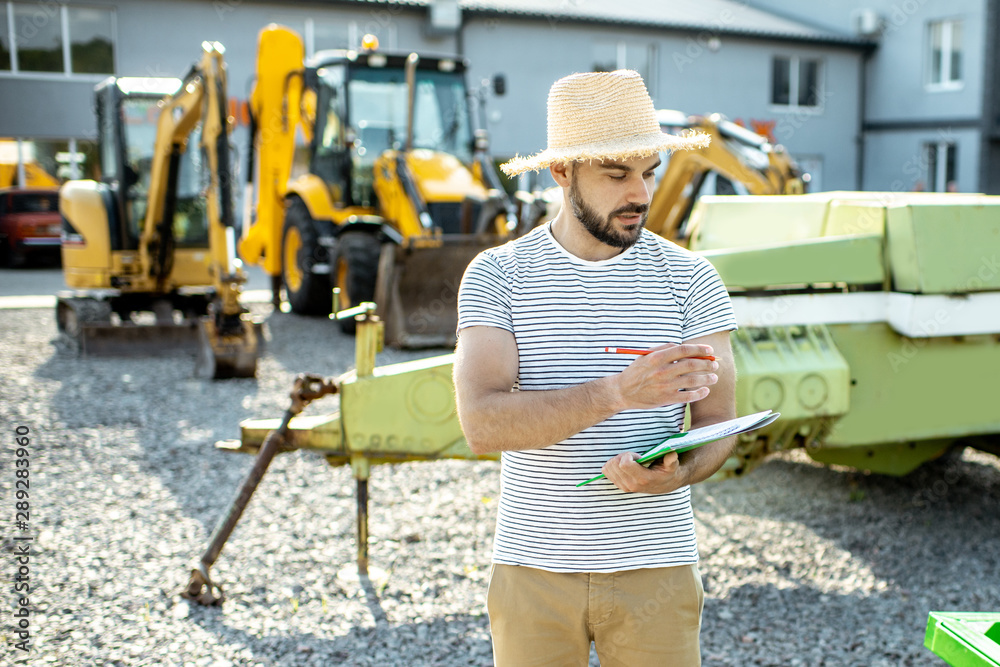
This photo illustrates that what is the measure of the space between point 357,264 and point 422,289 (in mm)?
797

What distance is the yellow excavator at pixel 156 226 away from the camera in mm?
9070

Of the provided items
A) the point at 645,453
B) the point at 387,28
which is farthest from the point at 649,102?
the point at 387,28

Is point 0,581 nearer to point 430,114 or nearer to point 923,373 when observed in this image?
point 923,373

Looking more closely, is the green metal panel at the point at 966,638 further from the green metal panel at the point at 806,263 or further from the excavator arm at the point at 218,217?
the excavator arm at the point at 218,217

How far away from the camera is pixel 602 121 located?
80.2 inches

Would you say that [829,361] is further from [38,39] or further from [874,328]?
[38,39]

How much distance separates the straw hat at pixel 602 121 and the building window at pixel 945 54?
84.4ft

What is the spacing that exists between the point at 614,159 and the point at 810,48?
25.9 metres

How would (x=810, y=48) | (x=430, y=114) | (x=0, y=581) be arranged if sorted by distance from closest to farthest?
(x=0, y=581) → (x=430, y=114) → (x=810, y=48)

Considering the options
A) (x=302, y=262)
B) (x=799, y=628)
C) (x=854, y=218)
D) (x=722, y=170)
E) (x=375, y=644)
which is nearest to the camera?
(x=375, y=644)

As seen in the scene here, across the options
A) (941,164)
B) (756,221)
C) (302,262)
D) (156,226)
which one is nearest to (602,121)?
(756,221)

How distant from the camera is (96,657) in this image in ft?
11.7

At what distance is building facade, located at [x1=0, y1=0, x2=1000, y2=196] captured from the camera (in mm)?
20031

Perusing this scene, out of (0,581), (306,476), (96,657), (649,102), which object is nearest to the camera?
(649,102)
